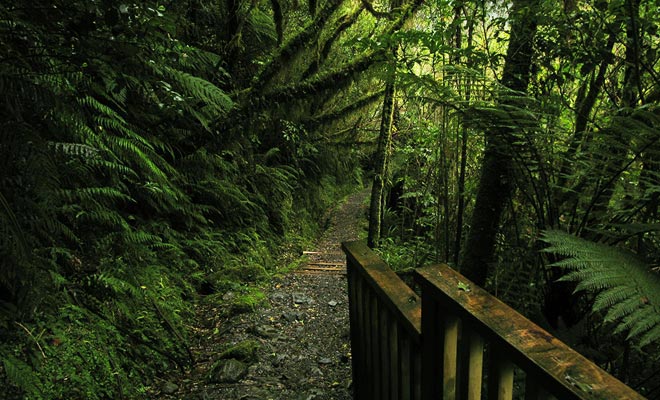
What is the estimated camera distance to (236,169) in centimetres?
791

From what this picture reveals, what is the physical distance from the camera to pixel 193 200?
21.6ft

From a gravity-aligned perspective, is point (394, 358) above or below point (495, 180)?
below

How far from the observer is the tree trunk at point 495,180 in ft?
7.38

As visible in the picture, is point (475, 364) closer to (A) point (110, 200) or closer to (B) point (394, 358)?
(B) point (394, 358)

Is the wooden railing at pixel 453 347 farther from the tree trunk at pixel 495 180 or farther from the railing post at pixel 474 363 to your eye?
the tree trunk at pixel 495 180

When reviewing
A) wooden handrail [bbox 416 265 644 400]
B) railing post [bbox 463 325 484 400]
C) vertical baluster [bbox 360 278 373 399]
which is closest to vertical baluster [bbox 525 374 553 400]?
wooden handrail [bbox 416 265 644 400]

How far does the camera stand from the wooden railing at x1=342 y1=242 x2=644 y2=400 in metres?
0.73

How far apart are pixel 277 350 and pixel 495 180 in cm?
283

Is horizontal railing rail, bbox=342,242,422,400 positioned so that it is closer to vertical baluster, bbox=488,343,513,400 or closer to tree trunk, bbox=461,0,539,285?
vertical baluster, bbox=488,343,513,400

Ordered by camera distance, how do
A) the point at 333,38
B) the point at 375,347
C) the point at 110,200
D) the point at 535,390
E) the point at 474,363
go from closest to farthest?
1. the point at 535,390
2. the point at 474,363
3. the point at 375,347
4. the point at 110,200
5. the point at 333,38

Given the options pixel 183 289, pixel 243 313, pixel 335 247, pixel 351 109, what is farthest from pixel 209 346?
pixel 351 109

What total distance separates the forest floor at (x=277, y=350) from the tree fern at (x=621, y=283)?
98.8 inches

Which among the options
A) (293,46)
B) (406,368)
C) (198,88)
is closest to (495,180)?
(406,368)

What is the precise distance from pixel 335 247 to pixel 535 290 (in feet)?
27.8
